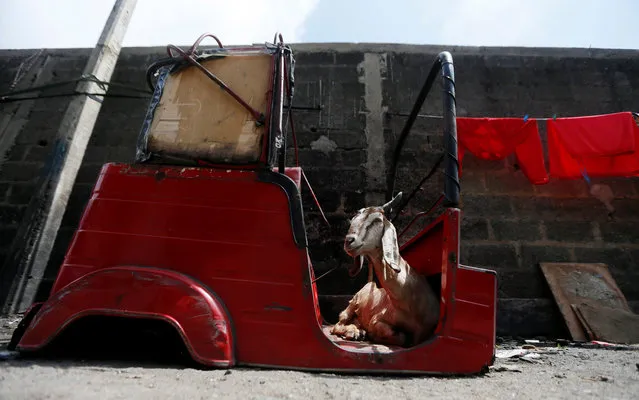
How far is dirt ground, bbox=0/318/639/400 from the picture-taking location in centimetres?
119

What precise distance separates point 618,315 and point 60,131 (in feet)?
21.3

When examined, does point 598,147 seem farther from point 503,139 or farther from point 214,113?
point 214,113

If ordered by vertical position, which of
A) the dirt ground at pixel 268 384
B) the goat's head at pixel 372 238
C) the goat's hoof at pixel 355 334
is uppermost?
the goat's head at pixel 372 238

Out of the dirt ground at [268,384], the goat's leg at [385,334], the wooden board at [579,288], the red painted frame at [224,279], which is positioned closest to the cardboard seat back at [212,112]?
the red painted frame at [224,279]

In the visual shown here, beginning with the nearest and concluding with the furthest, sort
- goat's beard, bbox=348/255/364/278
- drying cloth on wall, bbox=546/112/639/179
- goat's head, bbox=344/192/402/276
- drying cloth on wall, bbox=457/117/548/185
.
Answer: goat's head, bbox=344/192/402/276 → goat's beard, bbox=348/255/364/278 → drying cloth on wall, bbox=546/112/639/179 → drying cloth on wall, bbox=457/117/548/185

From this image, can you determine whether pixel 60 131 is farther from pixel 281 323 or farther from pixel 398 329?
pixel 398 329

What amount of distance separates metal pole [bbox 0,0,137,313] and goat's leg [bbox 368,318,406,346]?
3.75m

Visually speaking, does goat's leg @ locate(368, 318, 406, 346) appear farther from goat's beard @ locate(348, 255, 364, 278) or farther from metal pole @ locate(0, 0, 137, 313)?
metal pole @ locate(0, 0, 137, 313)

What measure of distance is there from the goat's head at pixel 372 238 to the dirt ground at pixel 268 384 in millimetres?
683

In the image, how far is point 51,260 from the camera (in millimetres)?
4035

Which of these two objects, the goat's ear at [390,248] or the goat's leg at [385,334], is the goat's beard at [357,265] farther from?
the goat's leg at [385,334]

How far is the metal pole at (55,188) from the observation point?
3697 mm

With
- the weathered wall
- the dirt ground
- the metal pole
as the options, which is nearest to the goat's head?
the dirt ground

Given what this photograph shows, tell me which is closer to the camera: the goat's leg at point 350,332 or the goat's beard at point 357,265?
the goat's beard at point 357,265
